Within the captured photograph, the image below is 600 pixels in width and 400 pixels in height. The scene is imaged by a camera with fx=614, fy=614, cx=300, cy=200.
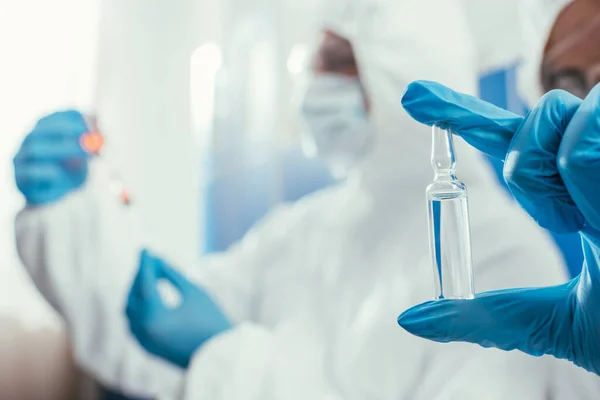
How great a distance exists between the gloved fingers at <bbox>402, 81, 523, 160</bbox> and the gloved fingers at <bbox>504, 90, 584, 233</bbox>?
31 millimetres

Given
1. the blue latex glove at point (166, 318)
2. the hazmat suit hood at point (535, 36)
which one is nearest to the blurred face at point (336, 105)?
the hazmat suit hood at point (535, 36)

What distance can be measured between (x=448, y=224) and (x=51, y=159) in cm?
92

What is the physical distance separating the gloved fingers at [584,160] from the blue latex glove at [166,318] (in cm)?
93

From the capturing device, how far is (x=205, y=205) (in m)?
1.63

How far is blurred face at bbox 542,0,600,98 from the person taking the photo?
3.22 ft

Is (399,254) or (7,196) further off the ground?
(7,196)

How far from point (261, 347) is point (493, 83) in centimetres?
76

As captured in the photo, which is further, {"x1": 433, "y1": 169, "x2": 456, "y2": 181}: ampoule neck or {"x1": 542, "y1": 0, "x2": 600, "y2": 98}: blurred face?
{"x1": 542, "y1": 0, "x2": 600, "y2": 98}: blurred face

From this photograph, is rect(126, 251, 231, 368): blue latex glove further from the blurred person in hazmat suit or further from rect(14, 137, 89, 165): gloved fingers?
rect(14, 137, 89, 165): gloved fingers

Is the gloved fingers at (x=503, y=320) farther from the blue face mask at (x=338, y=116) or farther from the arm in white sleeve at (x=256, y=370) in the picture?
the blue face mask at (x=338, y=116)

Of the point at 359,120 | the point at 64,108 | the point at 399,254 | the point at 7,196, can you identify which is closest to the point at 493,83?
the point at 359,120

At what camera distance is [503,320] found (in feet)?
2.10

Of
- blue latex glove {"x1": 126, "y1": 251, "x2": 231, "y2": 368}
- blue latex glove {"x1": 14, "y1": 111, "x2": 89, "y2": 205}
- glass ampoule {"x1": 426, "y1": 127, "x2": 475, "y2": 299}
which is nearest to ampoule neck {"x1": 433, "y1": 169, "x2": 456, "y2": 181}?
glass ampoule {"x1": 426, "y1": 127, "x2": 475, "y2": 299}

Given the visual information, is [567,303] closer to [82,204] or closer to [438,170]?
[438,170]
